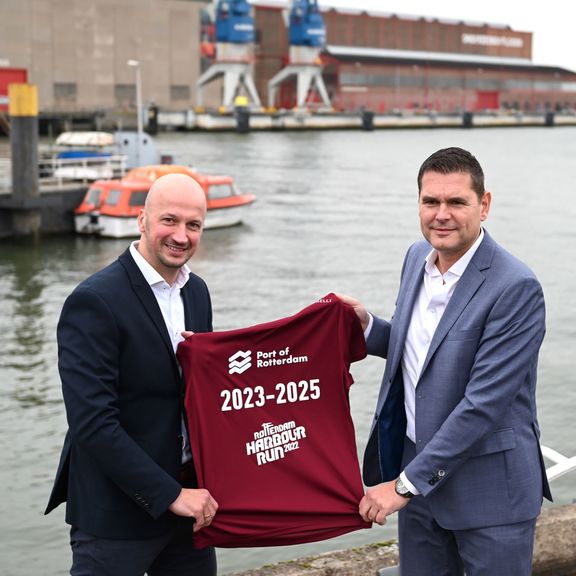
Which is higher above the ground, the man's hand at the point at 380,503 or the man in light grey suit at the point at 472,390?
the man in light grey suit at the point at 472,390

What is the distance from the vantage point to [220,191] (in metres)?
28.9

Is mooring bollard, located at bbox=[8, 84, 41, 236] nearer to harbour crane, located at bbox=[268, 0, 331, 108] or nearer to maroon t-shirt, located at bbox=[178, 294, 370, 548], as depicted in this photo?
maroon t-shirt, located at bbox=[178, 294, 370, 548]

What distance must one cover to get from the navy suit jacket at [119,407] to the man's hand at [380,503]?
58 centimetres

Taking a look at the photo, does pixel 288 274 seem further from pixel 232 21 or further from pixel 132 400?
pixel 232 21

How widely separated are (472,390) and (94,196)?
82.4 feet

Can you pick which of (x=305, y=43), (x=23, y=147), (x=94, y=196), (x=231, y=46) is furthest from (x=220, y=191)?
(x=305, y=43)

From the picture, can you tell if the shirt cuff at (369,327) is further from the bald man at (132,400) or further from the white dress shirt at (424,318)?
the bald man at (132,400)

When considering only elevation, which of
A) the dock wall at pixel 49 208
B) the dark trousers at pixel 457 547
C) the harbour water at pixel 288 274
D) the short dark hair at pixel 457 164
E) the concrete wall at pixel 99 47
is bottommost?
the harbour water at pixel 288 274

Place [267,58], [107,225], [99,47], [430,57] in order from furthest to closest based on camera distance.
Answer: [430,57], [267,58], [99,47], [107,225]

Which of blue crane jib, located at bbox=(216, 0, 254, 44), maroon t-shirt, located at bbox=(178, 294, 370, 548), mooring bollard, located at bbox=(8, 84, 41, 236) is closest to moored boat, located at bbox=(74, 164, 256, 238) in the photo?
mooring bollard, located at bbox=(8, 84, 41, 236)

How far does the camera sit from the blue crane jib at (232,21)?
8806 centimetres

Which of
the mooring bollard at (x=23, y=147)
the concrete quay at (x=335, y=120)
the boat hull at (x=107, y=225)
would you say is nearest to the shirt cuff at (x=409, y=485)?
the boat hull at (x=107, y=225)

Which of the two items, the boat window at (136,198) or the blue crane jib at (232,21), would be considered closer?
the boat window at (136,198)

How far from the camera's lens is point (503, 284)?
287cm
